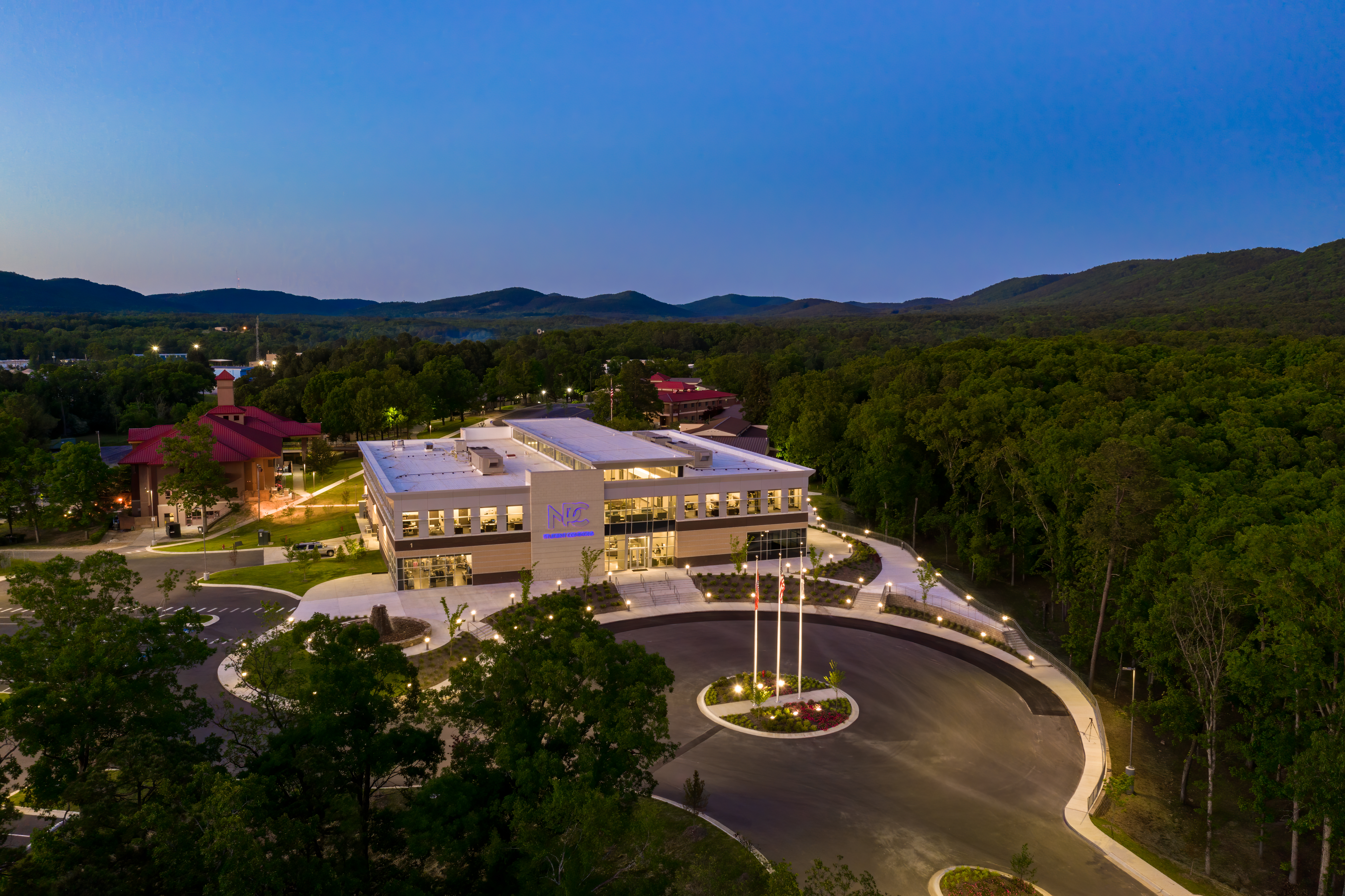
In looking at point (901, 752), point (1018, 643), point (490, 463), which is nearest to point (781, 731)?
point (901, 752)

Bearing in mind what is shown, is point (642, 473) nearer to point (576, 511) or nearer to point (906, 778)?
point (576, 511)

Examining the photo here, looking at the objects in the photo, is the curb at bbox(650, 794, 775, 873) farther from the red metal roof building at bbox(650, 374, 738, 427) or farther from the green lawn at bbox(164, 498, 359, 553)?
the red metal roof building at bbox(650, 374, 738, 427)

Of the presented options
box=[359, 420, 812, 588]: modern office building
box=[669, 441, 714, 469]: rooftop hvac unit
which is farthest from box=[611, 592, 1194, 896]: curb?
box=[669, 441, 714, 469]: rooftop hvac unit

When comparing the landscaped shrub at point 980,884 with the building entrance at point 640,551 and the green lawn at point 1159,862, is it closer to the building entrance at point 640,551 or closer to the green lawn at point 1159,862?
the green lawn at point 1159,862

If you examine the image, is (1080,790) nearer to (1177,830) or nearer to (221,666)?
(1177,830)

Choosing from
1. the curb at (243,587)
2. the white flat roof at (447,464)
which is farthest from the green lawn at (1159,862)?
the curb at (243,587)

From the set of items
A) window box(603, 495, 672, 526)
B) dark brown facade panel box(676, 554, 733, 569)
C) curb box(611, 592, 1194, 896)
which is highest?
window box(603, 495, 672, 526)
